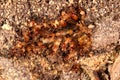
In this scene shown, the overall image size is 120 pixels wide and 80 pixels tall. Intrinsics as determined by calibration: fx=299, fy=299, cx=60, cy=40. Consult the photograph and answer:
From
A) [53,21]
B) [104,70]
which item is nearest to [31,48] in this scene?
[53,21]

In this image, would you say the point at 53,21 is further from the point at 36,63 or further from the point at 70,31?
the point at 36,63

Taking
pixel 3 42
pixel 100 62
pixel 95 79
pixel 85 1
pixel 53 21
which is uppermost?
pixel 85 1

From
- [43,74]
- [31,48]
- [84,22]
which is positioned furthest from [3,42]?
[84,22]

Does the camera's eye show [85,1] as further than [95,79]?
No

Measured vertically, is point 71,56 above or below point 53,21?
below
